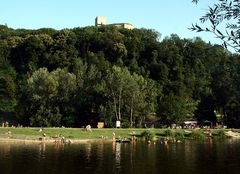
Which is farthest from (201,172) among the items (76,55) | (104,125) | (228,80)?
(76,55)

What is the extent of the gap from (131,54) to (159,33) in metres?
20.5

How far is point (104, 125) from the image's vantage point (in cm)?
9031

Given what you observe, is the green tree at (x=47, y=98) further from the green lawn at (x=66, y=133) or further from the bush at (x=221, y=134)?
the bush at (x=221, y=134)

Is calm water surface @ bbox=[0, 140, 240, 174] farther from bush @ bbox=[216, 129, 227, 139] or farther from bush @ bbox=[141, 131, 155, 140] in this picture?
bush @ bbox=[216, 129, 227, 139]

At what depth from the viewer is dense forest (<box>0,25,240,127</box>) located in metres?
91.1

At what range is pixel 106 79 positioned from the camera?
95375 mm

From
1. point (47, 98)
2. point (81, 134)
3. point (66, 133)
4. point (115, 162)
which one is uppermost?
point (47, 98)

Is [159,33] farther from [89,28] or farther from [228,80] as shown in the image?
[228,80]

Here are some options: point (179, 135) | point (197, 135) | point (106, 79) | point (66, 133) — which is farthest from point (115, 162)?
point (106, 79)

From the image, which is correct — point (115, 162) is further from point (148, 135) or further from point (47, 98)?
point (47, 98)

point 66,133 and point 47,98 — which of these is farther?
point 47,98

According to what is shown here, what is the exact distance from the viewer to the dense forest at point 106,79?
91.1 metres

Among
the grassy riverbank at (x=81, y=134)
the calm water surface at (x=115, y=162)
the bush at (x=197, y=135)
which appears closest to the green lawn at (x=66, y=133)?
the grassy riverbank at (x=81, y=134)

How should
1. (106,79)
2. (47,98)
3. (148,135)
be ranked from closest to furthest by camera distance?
1. (148,135)
2. (47,98)
3. (106,79)
